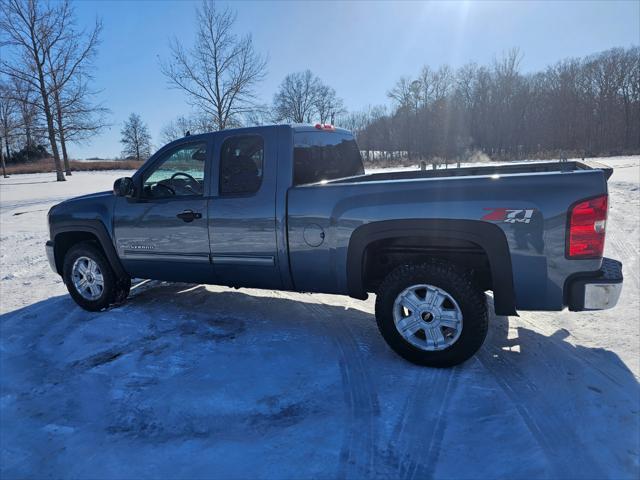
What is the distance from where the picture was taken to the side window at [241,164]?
3.84 m

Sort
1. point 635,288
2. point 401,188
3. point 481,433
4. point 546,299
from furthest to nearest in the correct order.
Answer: point 635,288 < point 401,188 < point 546,299 < point 481,433

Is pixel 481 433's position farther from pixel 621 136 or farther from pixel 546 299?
pixel 621 136

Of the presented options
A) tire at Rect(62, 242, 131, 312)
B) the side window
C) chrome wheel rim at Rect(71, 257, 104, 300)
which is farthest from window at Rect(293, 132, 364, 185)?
chrome wheel rim at Rect(71, 257, 104, 300)

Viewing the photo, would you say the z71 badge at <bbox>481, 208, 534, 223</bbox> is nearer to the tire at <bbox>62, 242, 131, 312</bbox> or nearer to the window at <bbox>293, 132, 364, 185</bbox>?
the window at <bbox>293, 132, 364, 185</bbox>

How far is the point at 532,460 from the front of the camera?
223 centimetres

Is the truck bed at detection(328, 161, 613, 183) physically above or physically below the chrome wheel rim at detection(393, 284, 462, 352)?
above

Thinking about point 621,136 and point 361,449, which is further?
point 621,136

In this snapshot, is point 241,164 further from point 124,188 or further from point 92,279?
point 92,279

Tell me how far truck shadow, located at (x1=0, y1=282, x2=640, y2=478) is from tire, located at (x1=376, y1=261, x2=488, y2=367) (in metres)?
0.16

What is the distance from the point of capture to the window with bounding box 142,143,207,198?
410 cm

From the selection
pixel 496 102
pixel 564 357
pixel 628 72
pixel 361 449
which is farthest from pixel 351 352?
pixel 628 72

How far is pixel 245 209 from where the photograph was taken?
3.75 metres

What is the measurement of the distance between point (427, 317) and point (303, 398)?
3.58ft

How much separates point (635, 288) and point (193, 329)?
4701mm
